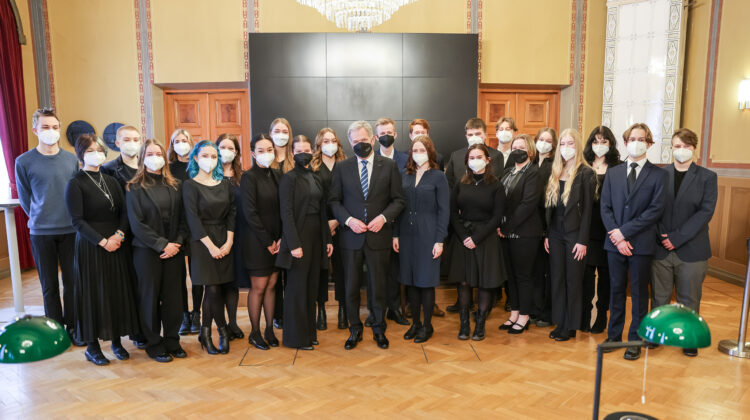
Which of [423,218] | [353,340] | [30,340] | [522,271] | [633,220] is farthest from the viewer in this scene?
[522,271]

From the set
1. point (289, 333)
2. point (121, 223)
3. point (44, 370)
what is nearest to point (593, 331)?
point (289, 333)

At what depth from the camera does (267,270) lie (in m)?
3.62

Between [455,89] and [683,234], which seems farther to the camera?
[455,89]

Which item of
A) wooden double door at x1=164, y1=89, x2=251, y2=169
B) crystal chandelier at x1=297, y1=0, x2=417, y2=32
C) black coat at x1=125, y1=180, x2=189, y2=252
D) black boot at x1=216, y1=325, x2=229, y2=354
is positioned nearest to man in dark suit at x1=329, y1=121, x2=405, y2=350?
black boot at x1=216, y1=325, x2=229, y2=354

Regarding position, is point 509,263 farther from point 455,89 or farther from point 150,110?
point 150,110

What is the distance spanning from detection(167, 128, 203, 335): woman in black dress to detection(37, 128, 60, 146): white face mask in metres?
0.78

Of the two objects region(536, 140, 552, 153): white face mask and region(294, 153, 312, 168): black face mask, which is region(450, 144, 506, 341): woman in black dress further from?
region(294, 153, 312, 168): black face mask

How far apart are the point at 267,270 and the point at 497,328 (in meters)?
1.94

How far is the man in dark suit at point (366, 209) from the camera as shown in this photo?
358 cm

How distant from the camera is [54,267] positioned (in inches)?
149

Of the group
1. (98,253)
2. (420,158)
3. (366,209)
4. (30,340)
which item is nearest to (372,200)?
(366,209)

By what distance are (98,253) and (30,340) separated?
2.32 m

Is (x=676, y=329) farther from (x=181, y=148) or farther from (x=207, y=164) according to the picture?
(x=181, y=148)

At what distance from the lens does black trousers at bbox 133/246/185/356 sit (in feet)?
11.2
